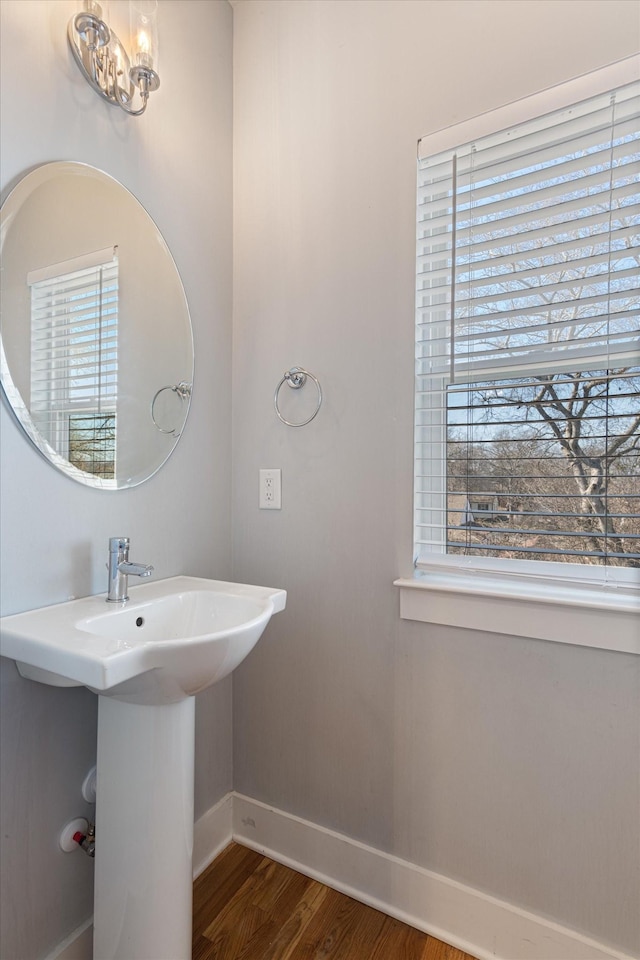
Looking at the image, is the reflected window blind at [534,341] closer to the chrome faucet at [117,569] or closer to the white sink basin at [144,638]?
the white sink basin at [144,638]

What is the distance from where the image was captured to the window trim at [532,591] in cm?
109

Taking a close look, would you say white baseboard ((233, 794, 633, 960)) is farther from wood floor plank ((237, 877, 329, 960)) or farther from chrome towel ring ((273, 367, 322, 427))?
chrome towel ring ((273, 367, 322, 427))

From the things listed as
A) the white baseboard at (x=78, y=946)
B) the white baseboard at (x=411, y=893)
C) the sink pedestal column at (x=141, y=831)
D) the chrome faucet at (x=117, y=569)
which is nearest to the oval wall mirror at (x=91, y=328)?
the chrome faucet at (x=117, y=569)

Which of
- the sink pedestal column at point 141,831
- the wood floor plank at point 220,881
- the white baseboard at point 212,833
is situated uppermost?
the sink pedestal column at point 141,831

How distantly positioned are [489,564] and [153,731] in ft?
2.88

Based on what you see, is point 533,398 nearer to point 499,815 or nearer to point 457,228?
point 457,228

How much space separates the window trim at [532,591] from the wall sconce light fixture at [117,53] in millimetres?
733

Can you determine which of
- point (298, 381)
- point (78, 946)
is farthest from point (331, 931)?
point (298, 381)

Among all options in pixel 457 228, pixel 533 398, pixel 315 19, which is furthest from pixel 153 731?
pixel 315 19

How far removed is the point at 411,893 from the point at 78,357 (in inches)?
64.6

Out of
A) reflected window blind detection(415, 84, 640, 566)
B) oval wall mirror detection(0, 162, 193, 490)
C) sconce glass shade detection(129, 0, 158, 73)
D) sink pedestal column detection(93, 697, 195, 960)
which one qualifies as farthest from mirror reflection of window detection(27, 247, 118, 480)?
reflected window blind detection(415, 84, 640, 566)

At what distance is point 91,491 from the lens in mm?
1204

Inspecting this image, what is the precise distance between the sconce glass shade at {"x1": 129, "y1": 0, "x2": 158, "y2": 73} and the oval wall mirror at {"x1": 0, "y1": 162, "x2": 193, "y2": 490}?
1.02 feet

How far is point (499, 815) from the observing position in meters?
1.22
